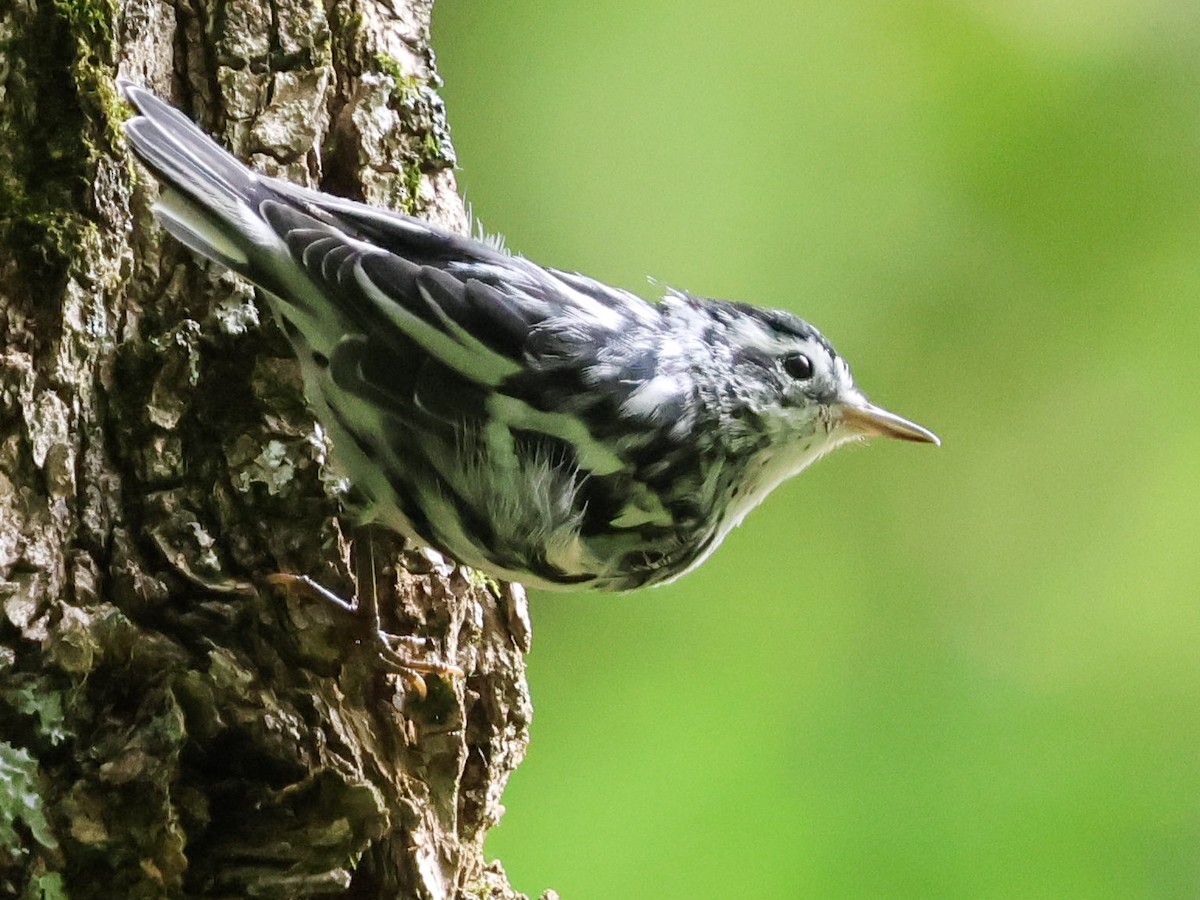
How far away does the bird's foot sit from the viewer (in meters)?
1.30

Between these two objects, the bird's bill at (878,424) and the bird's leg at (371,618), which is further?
the bird's bill at (878,424)

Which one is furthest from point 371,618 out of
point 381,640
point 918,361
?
point 918,361

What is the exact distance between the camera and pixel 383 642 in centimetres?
138

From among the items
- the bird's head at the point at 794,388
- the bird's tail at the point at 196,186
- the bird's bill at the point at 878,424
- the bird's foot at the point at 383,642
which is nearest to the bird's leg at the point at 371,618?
the bird's foot at the point at 383,642

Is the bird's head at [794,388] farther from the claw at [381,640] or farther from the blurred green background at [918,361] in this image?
the blurred green background at [918,361]

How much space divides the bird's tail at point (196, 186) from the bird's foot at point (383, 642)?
0.37 metres

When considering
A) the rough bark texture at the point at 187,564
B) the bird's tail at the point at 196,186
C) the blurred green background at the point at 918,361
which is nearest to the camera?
the rough bark texture at the point at 187,564

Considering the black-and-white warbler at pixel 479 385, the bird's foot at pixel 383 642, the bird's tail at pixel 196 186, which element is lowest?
the bird's foot at pixel 383 642

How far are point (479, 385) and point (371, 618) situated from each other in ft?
1.08

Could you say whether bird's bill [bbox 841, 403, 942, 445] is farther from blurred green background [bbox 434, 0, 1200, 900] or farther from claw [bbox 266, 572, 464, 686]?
blurred green background [bbox 434, 0, 1200, 900]

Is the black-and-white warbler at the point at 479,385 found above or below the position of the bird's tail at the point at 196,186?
below

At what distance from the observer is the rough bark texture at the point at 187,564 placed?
1.12 m

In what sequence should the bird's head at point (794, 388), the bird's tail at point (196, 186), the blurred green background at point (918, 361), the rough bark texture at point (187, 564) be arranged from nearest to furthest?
the rough bark texture at point (187, 564) < the bird's tail at point (196, 186) < the bird's head at point (794, 388) < the blurred green background at point (918, 361)

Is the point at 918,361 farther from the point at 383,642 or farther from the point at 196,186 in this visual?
the point at 196,186
